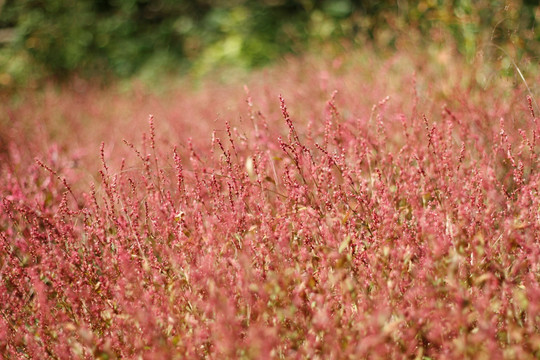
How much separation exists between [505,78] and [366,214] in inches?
58.9

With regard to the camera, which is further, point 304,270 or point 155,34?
point 155,34

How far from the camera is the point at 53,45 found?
8.51 meters

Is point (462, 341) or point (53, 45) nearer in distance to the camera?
point (462, 341)

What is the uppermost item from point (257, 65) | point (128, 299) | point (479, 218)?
point (479, 218)

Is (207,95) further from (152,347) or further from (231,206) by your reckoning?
(152,347)

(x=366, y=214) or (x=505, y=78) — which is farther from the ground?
(x=505, y=78)

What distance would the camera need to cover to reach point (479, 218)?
6.42ft

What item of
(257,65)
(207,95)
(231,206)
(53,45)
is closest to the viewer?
(231,206)

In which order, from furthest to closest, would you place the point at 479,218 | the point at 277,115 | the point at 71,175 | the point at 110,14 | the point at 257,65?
the point at 110,14
the point at 257,65
the point at 277,115
the point at 71,175
the point at 479,218

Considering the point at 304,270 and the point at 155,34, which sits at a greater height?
the point at 304,270

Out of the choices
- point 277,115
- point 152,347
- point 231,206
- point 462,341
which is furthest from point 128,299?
point 277,115

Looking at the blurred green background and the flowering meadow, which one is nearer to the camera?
the flowering meadow

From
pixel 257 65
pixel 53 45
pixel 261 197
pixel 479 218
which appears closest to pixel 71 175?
pixel 261 197

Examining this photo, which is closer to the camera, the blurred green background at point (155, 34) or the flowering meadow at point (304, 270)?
the flowering meadow at point (304, 270)
